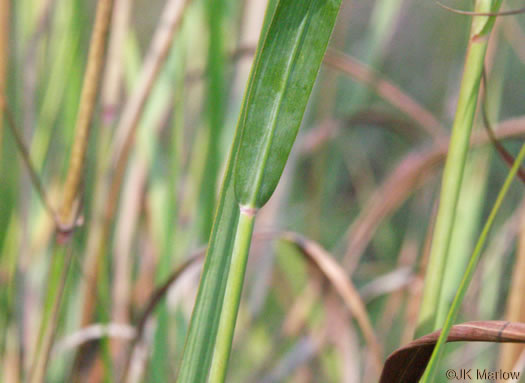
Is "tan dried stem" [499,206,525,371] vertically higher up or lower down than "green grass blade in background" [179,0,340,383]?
lower down

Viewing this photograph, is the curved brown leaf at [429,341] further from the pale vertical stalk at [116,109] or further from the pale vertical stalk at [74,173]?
the pale vertical stalk at [116,109]

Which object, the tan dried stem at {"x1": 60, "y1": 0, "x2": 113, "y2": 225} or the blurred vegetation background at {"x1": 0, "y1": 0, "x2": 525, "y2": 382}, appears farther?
the blurred vegetation background at {"x1": 0, "y1": 0, "x2": 525, "y2": 382}

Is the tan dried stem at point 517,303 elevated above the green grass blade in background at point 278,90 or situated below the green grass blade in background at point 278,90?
below

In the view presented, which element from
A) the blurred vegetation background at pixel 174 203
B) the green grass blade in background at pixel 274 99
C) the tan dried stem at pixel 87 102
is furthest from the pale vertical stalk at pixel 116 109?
the green grass blade in background at pixel 274 99

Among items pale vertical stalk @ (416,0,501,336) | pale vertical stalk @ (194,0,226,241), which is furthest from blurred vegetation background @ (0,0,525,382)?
pale vertical stalk @ (416,0,501,336)

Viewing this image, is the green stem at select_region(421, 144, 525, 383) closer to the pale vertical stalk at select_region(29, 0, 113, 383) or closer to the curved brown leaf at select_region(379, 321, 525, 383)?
the curved brown leaf at select_region(379, 321, 525, 383)

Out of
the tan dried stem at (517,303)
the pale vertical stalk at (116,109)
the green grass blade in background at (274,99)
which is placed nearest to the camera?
the green grass blade in background at (274,99)

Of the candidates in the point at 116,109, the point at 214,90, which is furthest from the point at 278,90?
the point at 116,109
